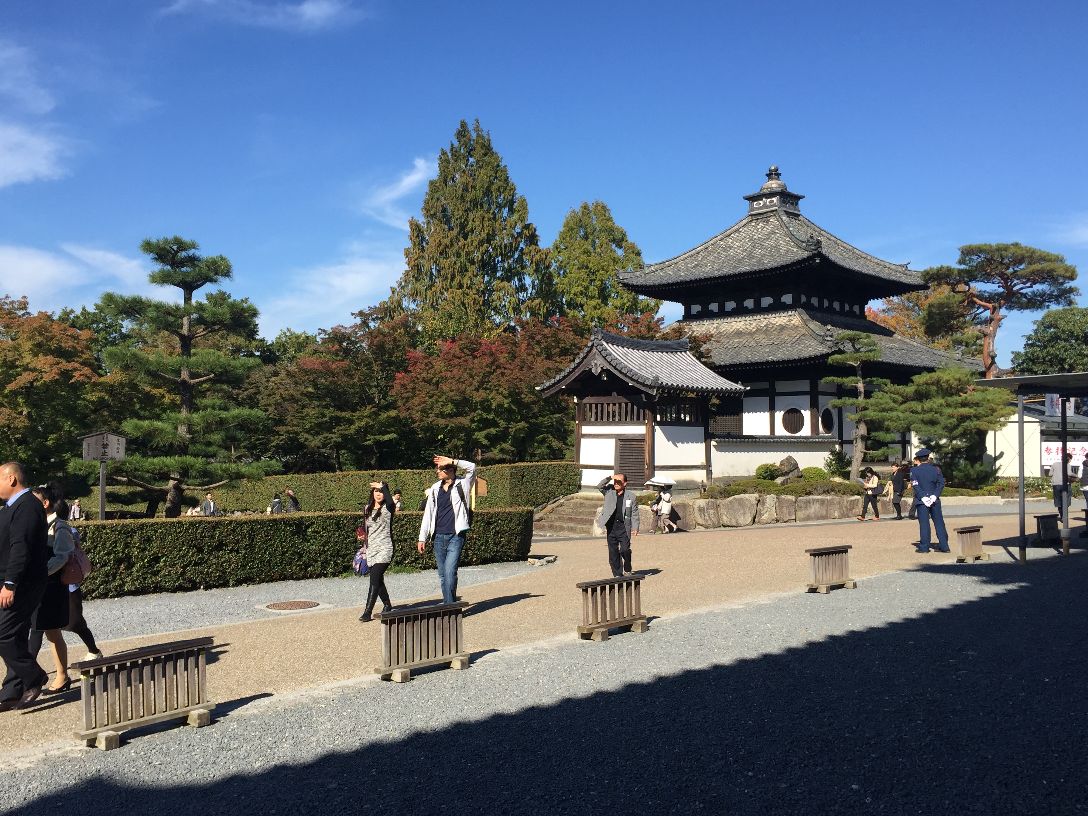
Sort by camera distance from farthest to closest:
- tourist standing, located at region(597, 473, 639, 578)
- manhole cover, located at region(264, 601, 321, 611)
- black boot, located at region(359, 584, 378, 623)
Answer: manhole cover, located at region(264, 601, 321, 611), tourist standing, located at region(597, 473, 639, 578), black boot, located at region(359, 584, 378, 623)

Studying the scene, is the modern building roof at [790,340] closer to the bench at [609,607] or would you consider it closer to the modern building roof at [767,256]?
the modern building roof at [767,256]

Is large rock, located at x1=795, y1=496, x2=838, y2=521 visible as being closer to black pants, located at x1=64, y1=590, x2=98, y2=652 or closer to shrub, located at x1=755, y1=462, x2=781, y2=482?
shrub, located at x1=755, y1=462, x2=781, y2=482

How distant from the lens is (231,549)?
49.0ft

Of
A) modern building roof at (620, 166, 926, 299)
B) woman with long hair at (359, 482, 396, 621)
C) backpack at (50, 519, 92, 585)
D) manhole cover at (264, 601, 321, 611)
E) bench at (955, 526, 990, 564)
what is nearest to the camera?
backpack at (50, 519, 92, 585)

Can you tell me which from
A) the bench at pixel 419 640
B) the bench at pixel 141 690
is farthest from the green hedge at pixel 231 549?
the bench at pixel 141 690

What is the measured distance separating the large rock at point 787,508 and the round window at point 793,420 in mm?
7736

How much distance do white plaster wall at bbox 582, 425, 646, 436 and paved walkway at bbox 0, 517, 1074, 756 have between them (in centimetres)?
737

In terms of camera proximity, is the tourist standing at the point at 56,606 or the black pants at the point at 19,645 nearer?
the black pants at the point at 19,645

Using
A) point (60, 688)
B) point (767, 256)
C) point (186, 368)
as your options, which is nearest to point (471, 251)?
point (767, 256)

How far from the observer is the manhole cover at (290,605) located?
1271 cm

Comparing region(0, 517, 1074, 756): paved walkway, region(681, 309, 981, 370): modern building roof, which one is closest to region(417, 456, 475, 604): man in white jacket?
region(0, 517, 1074, 756): paved walkway

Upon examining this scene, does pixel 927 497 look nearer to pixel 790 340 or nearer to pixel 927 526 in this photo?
pixel 927 526

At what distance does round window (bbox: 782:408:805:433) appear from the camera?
109 feet

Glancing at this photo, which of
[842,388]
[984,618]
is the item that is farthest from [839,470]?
[984,618]
